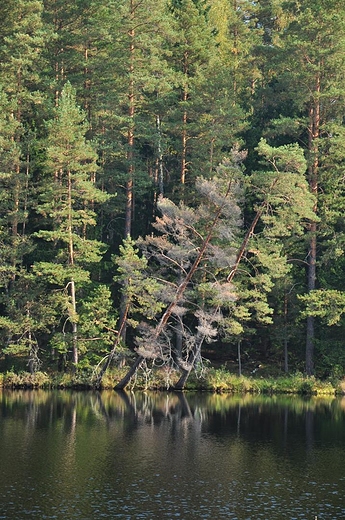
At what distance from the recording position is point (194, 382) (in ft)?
173

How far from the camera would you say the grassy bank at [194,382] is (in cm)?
5150

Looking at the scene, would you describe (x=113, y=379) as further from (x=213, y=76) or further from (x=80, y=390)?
(x=213, y=76)

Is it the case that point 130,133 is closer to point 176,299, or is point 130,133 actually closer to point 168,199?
point 168,199

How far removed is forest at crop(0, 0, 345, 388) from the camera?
165ft

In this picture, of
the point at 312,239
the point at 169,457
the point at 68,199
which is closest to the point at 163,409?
the point at 169,457

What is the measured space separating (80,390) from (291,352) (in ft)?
52.0

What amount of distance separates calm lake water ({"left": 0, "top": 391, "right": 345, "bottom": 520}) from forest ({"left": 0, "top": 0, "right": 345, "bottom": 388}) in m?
5.83

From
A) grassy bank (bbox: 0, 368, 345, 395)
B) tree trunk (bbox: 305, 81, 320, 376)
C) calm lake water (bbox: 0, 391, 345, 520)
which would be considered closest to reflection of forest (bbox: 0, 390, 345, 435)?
calm lake water (bbox: 0, 391, 345, 520)

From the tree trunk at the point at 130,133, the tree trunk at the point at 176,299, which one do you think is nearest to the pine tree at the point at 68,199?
the tree trunk at the point at 130,133

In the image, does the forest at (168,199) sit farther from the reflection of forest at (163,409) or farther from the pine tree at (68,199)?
the reflection of forest at (163,409)

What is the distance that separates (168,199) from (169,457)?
22397 millimetres

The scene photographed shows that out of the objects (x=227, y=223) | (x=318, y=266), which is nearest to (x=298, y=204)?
(x=227, y=223)

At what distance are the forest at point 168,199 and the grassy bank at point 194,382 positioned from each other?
934mm

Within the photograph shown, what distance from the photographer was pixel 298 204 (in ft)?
161
